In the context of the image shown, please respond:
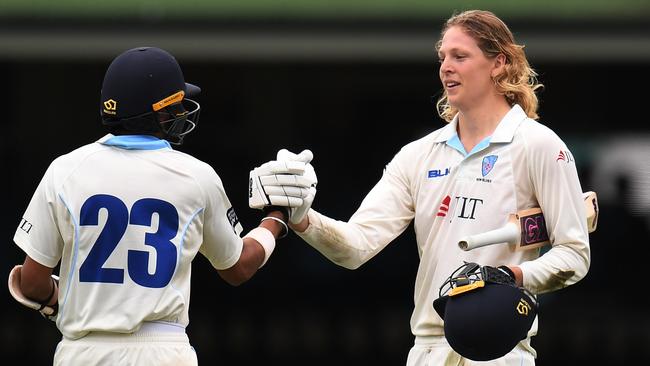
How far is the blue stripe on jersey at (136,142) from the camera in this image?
3.75 m

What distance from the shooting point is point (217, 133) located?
8.95 m

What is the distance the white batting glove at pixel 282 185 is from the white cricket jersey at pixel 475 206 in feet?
0.69

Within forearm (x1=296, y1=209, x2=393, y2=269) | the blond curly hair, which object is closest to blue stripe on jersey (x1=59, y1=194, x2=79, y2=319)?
forearm (x1=296, y1=209, x2=393, y2=269)

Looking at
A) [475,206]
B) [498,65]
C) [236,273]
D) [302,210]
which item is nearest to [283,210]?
[302,210]

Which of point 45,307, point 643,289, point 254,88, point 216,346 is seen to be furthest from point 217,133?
point 45,307

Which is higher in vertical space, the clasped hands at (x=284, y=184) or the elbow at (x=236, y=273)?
the clasped hands at (x=284, y=184)

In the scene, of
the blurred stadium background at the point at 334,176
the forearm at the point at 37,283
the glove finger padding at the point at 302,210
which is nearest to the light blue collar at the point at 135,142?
the forearm at the point at 37,283

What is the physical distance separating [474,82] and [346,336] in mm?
5106

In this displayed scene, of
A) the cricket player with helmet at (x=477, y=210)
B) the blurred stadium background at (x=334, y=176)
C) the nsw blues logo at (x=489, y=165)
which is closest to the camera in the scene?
the cricket player with helmet at (x=477, y=210)

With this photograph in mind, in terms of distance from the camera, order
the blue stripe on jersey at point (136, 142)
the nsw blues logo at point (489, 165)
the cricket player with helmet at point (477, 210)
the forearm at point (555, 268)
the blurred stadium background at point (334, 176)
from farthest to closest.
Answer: the blurred stadium background at point (334, 176) < the nsw blues logo at point (489, 165) < the forearm at point (555, 268) < the cricket player with helmet at point (477, 210) < the blue stripe on jersey at point (136, 142)

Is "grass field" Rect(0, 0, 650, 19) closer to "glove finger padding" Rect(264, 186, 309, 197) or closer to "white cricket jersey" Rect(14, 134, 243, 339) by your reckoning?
"glove finger padding" Rect(264, 186, 309, 197)

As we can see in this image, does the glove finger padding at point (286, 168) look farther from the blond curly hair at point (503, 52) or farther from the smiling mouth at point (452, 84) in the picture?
the blond curly hair at point (503, 52)

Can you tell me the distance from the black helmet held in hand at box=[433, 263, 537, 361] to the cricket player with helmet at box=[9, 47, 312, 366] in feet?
2.38

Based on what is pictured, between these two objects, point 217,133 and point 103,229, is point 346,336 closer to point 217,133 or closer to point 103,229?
point 217,133
